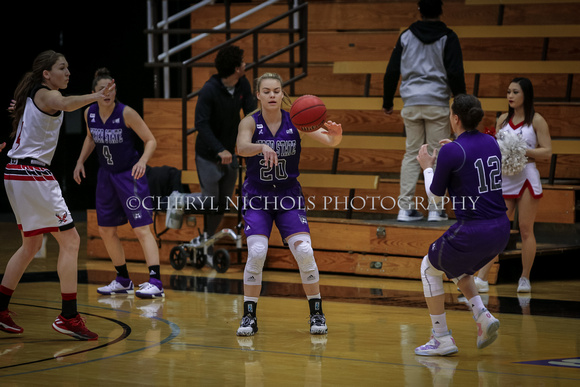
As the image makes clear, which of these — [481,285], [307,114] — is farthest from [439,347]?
[481,285]

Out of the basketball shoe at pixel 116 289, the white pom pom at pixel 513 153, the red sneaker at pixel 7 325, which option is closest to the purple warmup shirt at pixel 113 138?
the basketball shoe at pixel 116 289

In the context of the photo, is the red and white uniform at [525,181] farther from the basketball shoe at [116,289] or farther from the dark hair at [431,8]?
the basketball shoe at [116,289]

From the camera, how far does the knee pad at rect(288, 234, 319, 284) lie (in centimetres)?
491

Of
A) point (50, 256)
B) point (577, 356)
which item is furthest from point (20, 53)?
point (577, 356)

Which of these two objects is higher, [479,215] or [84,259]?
[479,215]

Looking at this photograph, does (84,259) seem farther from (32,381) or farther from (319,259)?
(32,381)

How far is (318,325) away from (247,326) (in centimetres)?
42

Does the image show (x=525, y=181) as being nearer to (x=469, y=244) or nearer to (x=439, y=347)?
(x=469, y=244)

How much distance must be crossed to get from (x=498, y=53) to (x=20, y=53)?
6247 mm

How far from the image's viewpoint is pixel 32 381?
3.80 metres

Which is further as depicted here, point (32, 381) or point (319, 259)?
point (319, 259)

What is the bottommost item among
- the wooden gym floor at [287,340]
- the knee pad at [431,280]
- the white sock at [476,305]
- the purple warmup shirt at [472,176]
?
the wooden gym floor at [287,340]

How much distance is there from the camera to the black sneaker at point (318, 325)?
4887 mm

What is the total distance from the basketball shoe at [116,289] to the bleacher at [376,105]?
166cm
